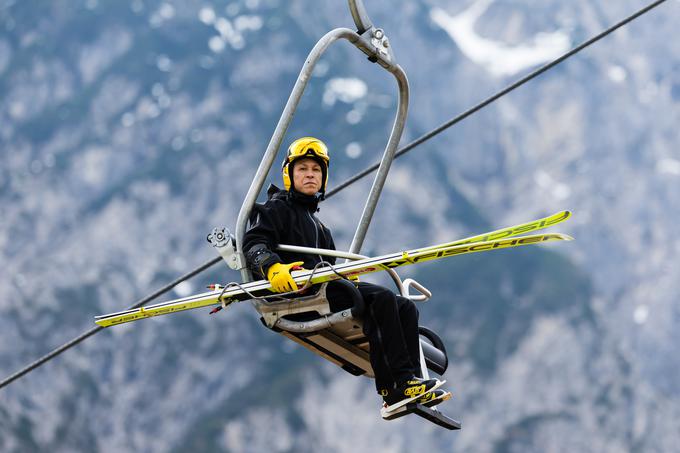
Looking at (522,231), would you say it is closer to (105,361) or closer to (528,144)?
(105,361)

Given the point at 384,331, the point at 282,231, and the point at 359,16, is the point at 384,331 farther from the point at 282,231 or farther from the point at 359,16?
the point at 359,16

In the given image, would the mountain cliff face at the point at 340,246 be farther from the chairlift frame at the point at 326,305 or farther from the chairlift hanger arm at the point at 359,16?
the chairlift hanger arm at the point at 359,16

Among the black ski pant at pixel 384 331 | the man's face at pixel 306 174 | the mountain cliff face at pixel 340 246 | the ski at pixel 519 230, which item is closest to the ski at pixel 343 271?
the ski at pixel 519 230

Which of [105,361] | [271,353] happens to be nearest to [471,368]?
[271,353]

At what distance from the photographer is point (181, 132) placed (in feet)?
623

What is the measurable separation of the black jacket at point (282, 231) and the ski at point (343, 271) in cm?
21

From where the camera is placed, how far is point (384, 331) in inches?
342

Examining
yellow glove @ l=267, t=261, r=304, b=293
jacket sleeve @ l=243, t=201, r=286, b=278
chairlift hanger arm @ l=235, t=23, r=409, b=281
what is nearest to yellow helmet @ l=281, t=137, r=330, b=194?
jacket sleeve @ l=243, t=201, r=286, b=278

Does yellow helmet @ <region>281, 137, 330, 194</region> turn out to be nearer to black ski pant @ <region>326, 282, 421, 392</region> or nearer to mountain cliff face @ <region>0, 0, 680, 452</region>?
black ski pant @ <region>326, 282, 421, 392</region>

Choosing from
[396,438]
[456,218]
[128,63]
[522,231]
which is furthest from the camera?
[128,63]

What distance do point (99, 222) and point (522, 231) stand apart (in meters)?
170

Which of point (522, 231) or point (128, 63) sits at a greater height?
point (128, 63)

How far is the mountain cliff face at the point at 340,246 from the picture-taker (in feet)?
493

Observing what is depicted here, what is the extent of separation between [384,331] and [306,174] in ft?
4.86
